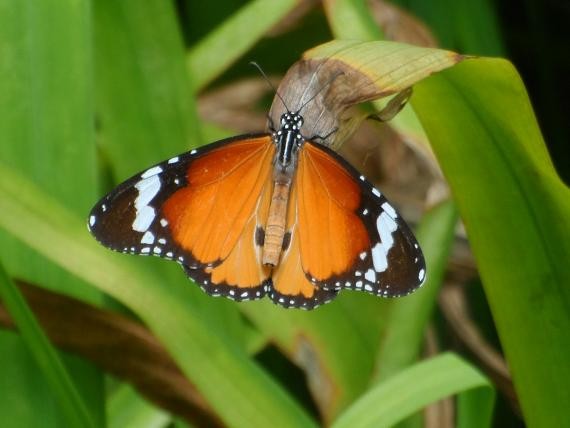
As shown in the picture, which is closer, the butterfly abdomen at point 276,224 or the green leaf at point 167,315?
the green leaf at point 167,315

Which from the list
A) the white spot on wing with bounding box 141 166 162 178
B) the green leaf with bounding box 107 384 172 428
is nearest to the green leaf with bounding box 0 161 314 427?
the white spot on wing with bounding box 141 166 162 178

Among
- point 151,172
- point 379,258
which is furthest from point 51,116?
point 379,258

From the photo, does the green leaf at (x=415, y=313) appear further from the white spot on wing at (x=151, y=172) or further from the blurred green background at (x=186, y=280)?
the white spot on wing at (x=151, y=172)

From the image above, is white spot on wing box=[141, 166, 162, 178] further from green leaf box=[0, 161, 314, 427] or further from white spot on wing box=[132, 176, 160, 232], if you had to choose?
green leaf box=[0, 161, 314, 427]

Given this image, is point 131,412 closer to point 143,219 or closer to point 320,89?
point 143,219

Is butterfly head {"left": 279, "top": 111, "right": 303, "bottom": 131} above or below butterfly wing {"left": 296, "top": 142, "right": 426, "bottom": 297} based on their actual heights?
above

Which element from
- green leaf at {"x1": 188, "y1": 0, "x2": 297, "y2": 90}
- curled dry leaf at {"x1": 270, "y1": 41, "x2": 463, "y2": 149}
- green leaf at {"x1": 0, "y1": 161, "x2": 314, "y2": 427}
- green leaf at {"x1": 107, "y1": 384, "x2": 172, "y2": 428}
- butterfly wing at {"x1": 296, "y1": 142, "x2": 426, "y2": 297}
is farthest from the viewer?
green leaf at {"x1": 188, "y1": 0, "x2": 297, "y2": 90}

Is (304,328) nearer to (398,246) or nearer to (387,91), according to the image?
(398,246)

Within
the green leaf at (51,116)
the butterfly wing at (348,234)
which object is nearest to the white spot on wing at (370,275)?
the butterfly wing at (348,234)
